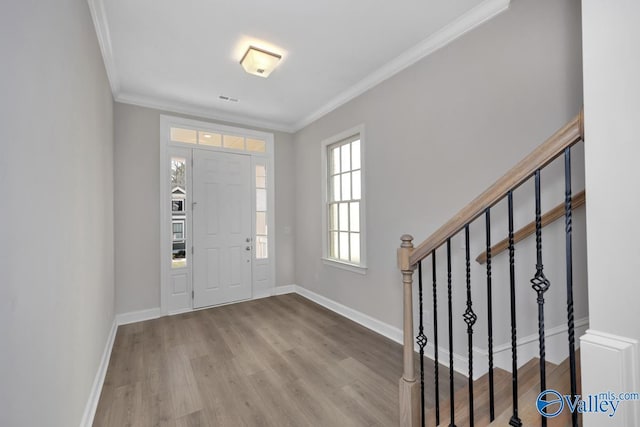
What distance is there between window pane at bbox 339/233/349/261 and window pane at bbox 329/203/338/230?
197 mm

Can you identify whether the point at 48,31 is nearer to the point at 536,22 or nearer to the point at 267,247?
the point at 536,22

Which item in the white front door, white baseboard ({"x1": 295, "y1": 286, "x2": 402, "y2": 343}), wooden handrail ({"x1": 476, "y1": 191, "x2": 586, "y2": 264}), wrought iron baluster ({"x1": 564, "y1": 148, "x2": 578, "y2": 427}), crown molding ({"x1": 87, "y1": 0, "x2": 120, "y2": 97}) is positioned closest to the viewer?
wrought iron baluster ({"x1": 564, "y1": 148, "x2": 578, "y2": 427})

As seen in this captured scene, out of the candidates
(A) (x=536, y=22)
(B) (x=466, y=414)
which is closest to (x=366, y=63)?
(A) (x=536, y=22)

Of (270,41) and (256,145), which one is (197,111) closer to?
(256,145)

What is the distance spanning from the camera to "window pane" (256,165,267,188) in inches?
182

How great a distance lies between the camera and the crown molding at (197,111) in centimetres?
363

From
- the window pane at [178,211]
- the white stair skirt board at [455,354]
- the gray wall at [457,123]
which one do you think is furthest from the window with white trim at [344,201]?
the window pane at [178,211]

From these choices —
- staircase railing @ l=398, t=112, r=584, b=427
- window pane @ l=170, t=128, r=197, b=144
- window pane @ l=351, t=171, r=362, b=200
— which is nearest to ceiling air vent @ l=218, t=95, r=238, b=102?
window pane @ l=170, t=128, r=197, b=144

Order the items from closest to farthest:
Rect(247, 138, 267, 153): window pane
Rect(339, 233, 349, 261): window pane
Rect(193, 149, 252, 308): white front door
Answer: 1. Rect(339, 233, 349, 261): window pane
2. Rect(193, 149, 252, 308): white front door
3. Rect(247, 138, 267, 153): window pane

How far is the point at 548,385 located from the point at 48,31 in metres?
2.71

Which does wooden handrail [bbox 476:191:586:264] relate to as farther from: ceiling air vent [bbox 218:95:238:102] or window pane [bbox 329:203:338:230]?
ceiling air vent [bbox 218:95:238:102]

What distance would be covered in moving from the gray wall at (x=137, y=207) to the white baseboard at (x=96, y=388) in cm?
79

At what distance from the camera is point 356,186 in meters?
3.56

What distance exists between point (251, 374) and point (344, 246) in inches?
75.1
